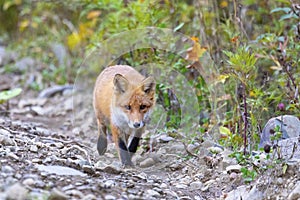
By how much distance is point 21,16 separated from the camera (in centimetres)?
1054

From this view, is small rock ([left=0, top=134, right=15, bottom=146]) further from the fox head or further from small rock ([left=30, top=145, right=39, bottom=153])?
the fox head

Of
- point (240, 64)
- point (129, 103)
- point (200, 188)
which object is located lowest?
point (200, 188)

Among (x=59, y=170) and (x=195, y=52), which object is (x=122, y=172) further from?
(x=195, y=52)

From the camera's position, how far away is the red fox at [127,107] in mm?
4918

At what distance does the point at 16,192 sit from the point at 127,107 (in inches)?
81.8

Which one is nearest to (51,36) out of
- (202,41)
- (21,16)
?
(21,16)

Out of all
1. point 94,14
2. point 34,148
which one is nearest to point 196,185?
point 34,148

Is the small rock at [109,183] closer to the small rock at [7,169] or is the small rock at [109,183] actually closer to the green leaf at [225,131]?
the small rock at [7,169]

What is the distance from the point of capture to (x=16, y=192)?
117 inches

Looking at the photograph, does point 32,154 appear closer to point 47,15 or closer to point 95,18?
point 95,18

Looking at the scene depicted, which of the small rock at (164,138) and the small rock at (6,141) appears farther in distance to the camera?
the small rock at (164,138)

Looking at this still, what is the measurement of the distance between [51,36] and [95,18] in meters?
1.92

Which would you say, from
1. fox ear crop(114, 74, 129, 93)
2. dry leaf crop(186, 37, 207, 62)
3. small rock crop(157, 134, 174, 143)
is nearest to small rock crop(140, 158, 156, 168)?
small rock crop(157, 134, 174, 143)

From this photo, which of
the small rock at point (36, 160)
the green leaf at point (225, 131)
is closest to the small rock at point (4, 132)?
the small rock at point (36, 160)
